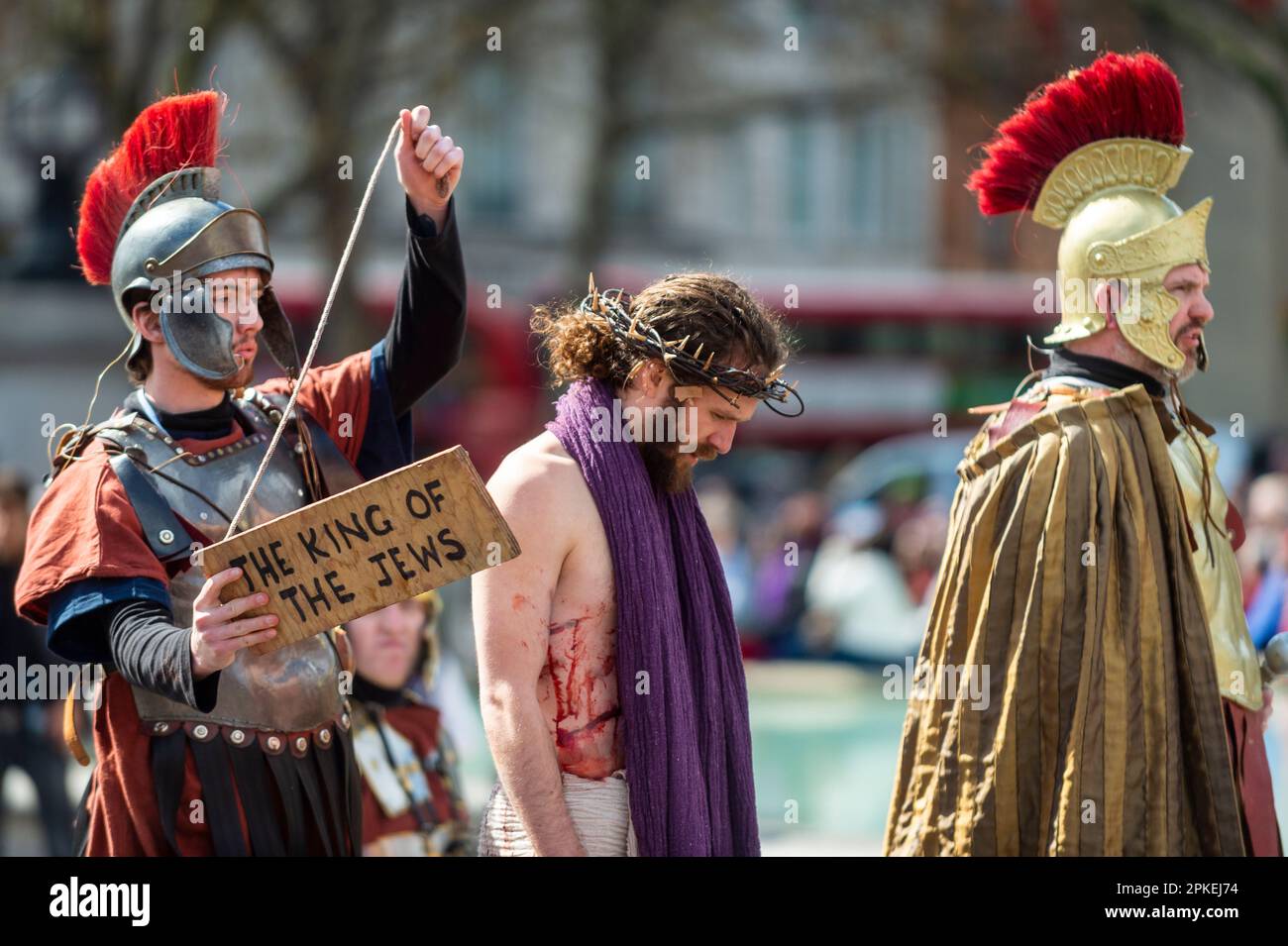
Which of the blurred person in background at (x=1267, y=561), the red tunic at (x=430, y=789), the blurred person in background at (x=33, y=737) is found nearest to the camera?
the red tunic at (x=430, y=789)

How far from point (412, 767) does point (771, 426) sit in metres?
18.4

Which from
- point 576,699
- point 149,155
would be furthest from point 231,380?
point 576,699

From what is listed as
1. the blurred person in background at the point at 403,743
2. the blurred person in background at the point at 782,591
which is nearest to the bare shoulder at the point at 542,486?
the blurred person in background at the point at 403,743

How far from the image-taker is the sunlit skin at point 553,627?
2.96 m

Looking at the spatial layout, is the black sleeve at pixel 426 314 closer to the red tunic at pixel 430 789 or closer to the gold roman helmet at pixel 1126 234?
the gold roman helmet at pixel 1126 234

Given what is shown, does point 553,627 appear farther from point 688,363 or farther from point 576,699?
point 688,363

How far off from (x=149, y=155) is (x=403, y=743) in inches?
80.5

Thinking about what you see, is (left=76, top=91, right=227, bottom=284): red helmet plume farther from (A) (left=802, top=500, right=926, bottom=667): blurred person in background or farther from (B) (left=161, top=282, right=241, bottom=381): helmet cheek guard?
(A) (left=802, top=500, right=926, bottom=667): blurred person in background

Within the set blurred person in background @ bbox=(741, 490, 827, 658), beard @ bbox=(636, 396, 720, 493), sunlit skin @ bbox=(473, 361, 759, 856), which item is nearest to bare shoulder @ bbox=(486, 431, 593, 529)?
sunlit skin @ bbox=(473, 361, 759, 856)

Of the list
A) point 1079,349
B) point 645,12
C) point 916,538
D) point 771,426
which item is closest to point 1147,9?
point 916,538

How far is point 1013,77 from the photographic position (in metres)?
14.2

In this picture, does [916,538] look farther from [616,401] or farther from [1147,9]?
[616,401]

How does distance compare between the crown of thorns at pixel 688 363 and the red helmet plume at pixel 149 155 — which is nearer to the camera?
the crown of thorns at pixel 688 363

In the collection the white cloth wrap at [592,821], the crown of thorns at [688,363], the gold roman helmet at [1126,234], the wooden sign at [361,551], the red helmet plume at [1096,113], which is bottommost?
the white cloth wrap at [592,821]
